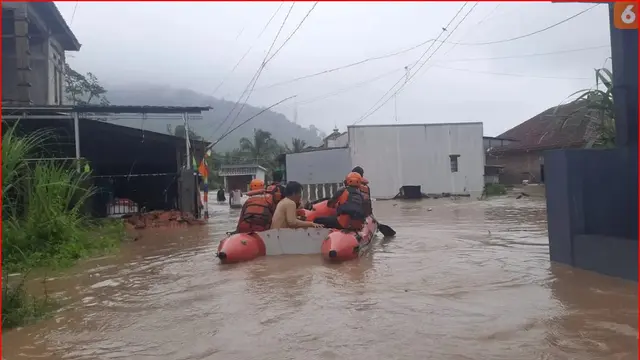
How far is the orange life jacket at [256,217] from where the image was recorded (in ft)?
30.3

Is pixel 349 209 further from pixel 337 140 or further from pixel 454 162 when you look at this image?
pixel 337 140

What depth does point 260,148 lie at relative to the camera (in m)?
56.7

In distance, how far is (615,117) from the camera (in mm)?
6543

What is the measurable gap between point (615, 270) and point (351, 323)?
3.34 meters

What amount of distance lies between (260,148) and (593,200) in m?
50.8

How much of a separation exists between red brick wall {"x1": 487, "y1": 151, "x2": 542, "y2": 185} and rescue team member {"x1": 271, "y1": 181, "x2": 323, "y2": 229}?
28989 mm

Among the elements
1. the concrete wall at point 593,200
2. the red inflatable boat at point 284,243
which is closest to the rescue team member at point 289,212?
the red inflatable boat at point 284,243

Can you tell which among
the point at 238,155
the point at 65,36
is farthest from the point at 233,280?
the point at 238,155

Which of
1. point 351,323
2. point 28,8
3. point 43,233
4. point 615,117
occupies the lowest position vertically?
point 351,323

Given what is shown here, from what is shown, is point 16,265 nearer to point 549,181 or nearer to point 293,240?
point 293,240

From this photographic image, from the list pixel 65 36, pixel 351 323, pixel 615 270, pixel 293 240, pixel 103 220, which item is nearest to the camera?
pixel 351 323

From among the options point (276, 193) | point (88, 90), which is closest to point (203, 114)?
point (276, 193)

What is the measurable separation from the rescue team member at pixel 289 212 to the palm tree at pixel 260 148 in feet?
154

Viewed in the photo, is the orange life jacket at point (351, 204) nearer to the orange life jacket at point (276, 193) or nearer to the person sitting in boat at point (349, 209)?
the person sitting in boat at point (349, 209)
